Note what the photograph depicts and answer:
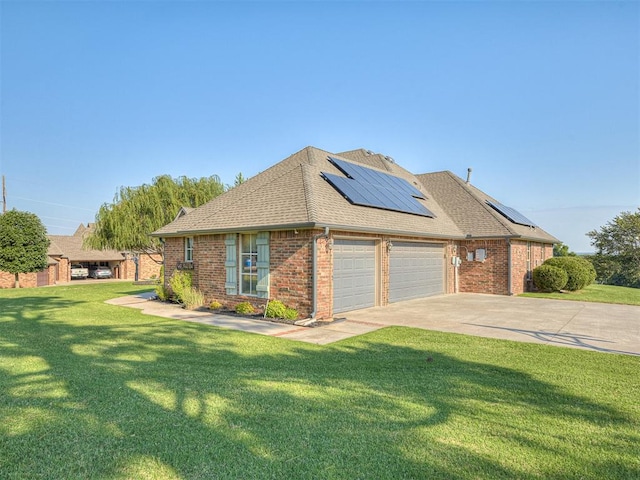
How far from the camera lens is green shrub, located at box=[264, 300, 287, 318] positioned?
1066 cm

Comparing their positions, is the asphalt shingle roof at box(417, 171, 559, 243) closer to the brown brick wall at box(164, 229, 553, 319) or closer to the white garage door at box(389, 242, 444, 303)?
the brown brick wall at box(164, 229, 553, 319)

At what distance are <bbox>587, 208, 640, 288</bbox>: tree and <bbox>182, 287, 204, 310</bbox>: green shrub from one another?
32474 mm

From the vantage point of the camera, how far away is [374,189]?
15266 millimetres

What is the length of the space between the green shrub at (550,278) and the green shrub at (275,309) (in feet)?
45.4

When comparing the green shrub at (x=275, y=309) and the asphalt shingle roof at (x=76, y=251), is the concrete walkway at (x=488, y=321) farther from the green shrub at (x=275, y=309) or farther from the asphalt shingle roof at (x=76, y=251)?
the asphalt shingle roof at (x=76, y=251)

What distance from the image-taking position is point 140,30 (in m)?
13.0

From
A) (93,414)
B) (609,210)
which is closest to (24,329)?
(93,414)

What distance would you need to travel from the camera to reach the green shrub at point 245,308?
456 inches

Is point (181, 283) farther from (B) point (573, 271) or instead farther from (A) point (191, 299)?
(B) point (573, 271)

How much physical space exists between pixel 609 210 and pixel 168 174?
35069 millimetres

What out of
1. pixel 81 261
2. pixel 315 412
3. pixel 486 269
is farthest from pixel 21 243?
pixel 315 412

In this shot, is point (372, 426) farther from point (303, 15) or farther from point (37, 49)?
point (37, 49)

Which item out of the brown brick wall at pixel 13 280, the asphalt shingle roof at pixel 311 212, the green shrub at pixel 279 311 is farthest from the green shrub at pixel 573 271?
the brown brick wall at pixel 13 280

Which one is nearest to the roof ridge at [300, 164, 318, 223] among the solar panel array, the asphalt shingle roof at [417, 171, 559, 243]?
the solar panel array
